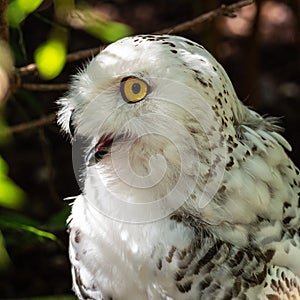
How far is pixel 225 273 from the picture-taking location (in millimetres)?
1828

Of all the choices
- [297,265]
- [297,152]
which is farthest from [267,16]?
[297,265]

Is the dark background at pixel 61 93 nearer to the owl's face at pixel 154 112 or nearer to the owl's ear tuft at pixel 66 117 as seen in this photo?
the owl's ear tuft at pixel 66 117

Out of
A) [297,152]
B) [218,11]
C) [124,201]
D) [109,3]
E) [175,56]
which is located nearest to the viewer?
[175,56]

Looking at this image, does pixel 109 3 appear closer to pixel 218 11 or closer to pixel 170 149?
pixel 218 11

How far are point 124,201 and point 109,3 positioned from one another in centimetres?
266

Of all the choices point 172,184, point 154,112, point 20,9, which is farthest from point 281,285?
point 20,9

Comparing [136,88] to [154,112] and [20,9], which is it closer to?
[154,112]

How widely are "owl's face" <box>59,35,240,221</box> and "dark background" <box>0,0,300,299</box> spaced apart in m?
0.73

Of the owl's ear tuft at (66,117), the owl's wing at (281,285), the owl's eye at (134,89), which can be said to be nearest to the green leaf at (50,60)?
the owl's ear tuft at (66,117)

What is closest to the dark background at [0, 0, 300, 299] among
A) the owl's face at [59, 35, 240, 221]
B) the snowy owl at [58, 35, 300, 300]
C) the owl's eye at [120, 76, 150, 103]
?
the snowy owl at [58, 35, 300, 300]

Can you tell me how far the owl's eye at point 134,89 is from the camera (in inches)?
69.0

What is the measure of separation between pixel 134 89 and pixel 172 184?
9.2 inches

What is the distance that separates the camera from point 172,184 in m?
1.83

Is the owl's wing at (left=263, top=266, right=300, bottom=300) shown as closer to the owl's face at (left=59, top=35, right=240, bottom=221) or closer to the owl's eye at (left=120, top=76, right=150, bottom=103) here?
the owl's face at (left=59, top=35, right=240, bottom=221)
